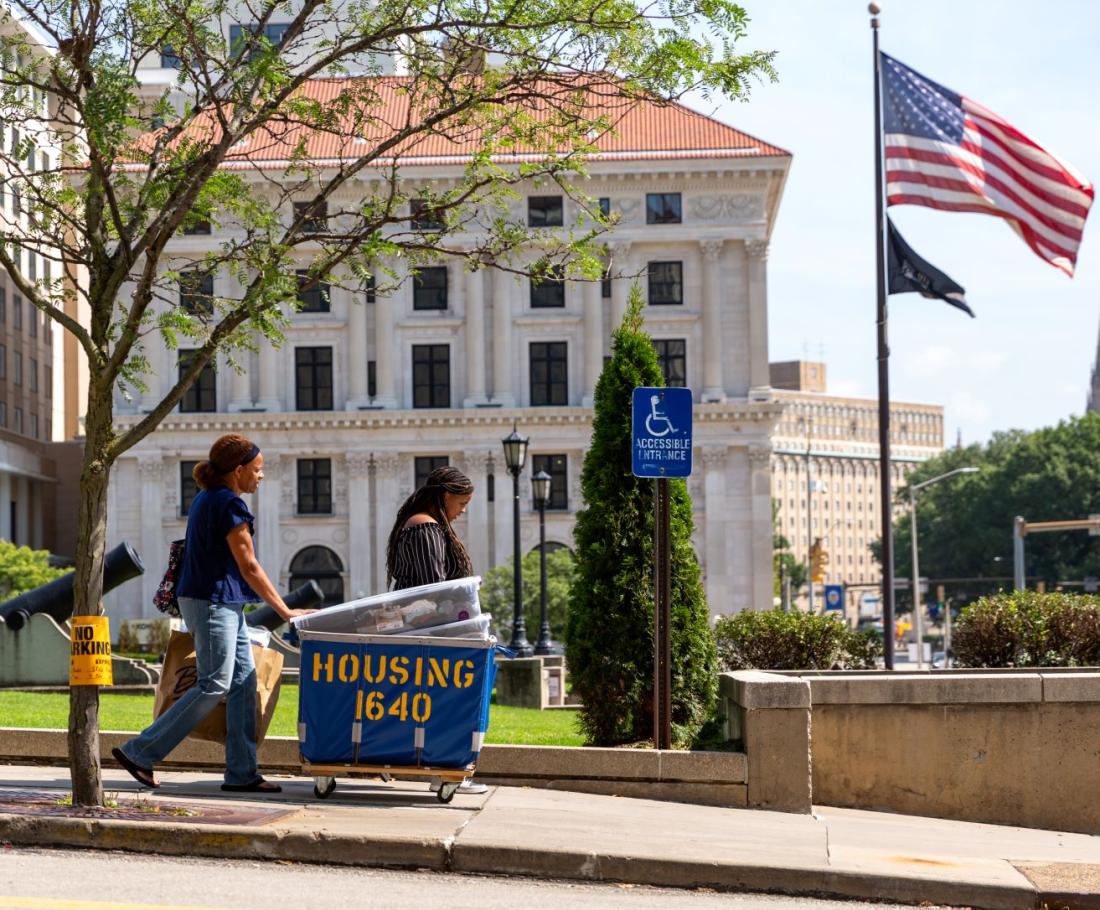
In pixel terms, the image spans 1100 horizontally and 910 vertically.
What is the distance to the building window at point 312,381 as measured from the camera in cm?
7588

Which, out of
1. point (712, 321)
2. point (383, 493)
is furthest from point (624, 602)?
point (383, 493)

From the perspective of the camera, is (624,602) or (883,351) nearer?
(624,602)

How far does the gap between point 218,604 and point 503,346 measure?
66.1 metres

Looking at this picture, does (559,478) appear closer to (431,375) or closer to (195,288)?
(431,375)

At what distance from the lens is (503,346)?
75312 millimetres

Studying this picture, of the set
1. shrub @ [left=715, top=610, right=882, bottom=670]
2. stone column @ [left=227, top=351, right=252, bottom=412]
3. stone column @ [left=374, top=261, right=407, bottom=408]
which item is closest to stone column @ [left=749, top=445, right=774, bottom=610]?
stone column @ [left=374, top=261, right=407, bottom=408]

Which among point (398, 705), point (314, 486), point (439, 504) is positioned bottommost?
point (398, 705)

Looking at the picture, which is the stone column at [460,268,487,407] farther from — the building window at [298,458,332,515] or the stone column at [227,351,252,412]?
the stone column at [227,351,252,412]

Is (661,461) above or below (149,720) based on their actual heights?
above

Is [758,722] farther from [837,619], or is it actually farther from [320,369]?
[320,369]

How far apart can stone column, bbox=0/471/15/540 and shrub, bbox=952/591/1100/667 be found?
69059 millimetres

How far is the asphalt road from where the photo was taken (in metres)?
7.06

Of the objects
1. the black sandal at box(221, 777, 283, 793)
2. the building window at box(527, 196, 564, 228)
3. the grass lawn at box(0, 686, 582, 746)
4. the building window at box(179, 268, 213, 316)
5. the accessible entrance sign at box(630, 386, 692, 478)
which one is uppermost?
the building window at box(527, 196, 564, 228)

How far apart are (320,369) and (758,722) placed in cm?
6655
